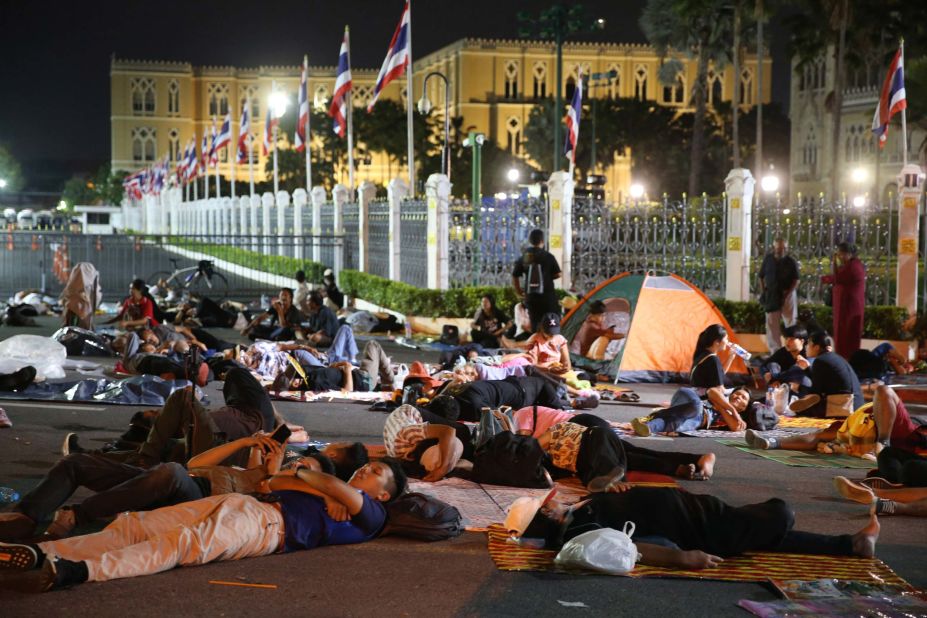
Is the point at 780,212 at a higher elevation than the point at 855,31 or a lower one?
lower

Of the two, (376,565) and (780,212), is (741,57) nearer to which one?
(780,212)

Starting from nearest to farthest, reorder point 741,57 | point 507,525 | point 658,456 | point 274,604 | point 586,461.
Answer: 1. point 274,604
2. point 507,525
3. point 586,461
4. point 658,456
5. point 741,57

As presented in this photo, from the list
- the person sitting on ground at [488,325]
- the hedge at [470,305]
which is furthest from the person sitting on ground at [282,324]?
the hedge at [470,305]

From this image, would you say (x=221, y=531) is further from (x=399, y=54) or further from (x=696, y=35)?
(x=696, y=35)

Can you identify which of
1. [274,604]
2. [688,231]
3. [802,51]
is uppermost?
[802,51]

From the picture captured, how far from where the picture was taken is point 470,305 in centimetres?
1925

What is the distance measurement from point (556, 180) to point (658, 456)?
1092 cm

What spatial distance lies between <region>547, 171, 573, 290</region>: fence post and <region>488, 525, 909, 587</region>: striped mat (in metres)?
12.7

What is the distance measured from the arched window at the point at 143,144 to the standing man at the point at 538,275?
9872cm

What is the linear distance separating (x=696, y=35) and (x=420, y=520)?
4250 centimetres

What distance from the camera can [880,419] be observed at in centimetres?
894

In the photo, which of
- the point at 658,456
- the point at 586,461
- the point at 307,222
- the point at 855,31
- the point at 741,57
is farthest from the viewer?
the point at 741,57

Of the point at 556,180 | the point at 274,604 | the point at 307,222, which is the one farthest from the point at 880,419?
the point at 307,222

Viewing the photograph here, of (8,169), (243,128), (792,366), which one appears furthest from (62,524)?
(8,169)
